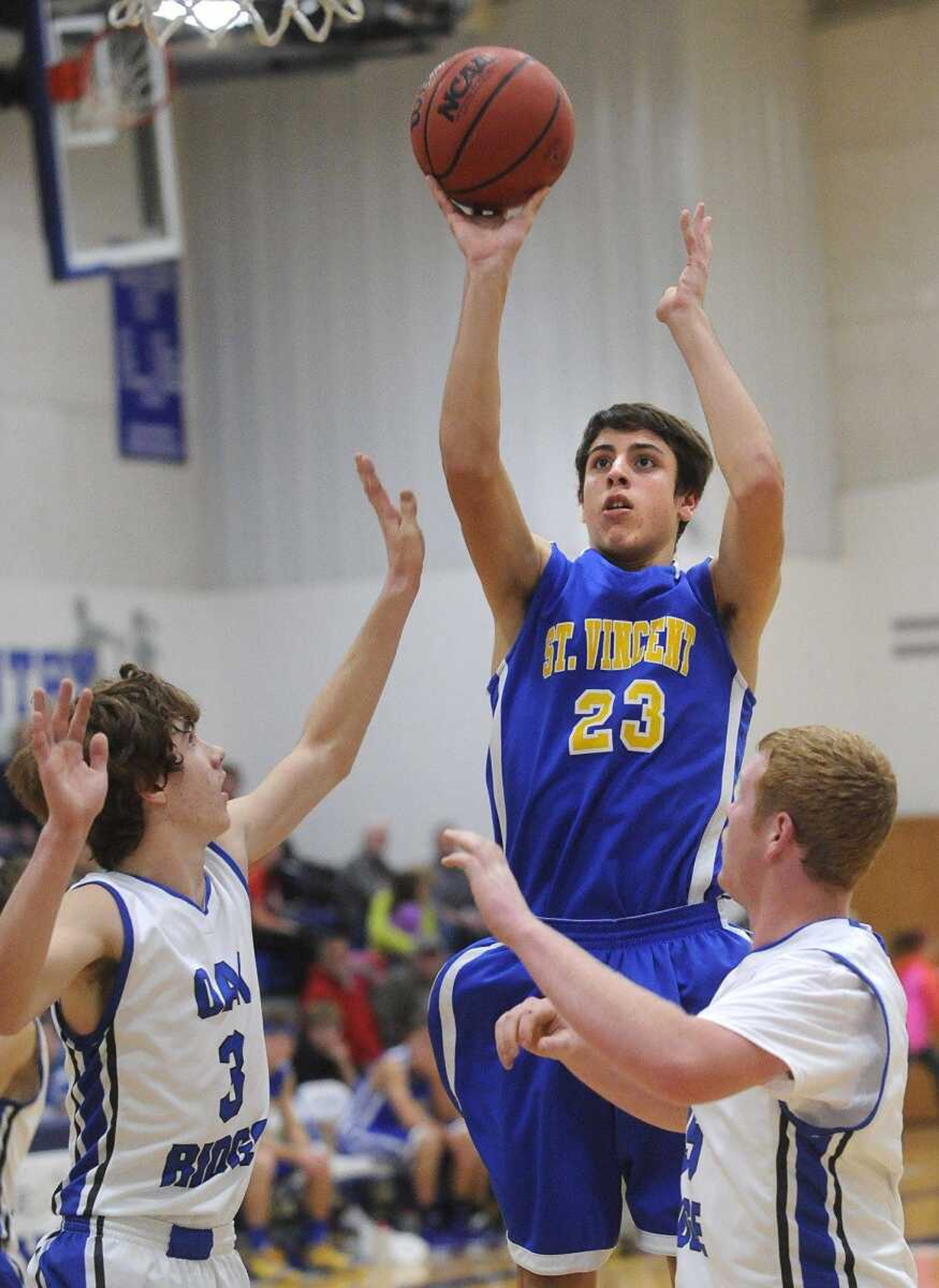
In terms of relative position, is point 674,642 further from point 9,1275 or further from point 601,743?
point 9,1275

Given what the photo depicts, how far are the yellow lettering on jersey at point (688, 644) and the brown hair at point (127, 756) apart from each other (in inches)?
41.0

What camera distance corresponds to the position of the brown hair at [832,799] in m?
2.98

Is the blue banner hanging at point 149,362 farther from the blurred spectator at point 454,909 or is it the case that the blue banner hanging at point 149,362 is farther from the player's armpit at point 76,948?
the player's armpit at point 76,948

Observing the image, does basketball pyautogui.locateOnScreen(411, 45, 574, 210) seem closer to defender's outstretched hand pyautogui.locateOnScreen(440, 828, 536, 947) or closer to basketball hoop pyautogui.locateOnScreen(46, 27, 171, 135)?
defender's outstretched hand pyautogui.locateOnScreen(440, 828, 536, 947)

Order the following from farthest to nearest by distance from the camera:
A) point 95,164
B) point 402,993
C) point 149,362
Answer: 1. point 149,362
2. point 95,164
3. point 402,993

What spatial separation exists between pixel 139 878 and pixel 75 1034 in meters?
0.32

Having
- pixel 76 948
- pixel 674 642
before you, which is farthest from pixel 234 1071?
pixel 674 642

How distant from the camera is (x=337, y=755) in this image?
4.22m

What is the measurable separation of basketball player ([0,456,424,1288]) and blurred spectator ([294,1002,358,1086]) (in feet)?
25.4

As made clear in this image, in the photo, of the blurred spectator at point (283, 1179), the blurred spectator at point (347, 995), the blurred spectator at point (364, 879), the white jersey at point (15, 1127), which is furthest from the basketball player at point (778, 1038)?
the blurred spectator at point (364, 879)

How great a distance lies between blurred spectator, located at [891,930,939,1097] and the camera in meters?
12.6

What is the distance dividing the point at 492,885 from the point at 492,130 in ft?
6.05

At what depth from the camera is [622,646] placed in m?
3.98

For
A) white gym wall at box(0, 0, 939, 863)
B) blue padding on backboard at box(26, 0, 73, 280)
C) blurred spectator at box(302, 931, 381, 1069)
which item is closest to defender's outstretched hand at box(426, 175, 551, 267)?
blurred spectator at box(302, 931, 381, 1069)
